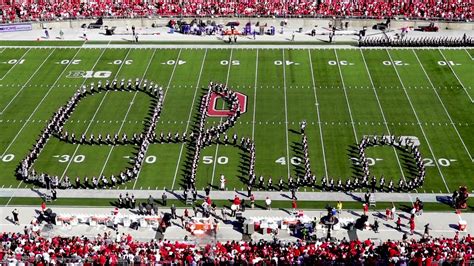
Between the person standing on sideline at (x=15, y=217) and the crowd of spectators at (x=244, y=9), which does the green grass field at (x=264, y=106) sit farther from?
the crowd of spectators at (x=244, y=9)

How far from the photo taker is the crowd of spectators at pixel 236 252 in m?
26.5

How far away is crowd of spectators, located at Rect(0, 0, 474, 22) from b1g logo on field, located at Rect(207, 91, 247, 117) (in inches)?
656

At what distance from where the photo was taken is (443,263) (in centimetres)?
2605

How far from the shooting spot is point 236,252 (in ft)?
90.1

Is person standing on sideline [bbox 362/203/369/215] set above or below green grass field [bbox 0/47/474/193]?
below

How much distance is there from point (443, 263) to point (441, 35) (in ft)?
116

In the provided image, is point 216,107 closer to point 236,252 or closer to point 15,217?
point 15,217

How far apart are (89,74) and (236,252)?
25876 millimetres

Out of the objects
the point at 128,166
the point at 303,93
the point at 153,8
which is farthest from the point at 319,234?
the point at 153,8

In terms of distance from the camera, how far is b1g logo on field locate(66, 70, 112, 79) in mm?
49250

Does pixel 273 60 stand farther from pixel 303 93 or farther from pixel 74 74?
pixel 74 74

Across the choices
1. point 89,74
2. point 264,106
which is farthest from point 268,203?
point 89,74

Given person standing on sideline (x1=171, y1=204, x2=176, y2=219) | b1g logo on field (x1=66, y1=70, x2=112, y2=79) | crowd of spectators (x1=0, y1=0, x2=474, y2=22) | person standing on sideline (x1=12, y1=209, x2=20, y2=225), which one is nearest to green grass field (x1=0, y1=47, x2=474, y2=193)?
b1g logo on field (x1=66, y1=70, x2=112, y2=79)

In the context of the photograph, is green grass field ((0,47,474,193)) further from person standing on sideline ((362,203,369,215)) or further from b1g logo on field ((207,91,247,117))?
person standing on sideline ((362,203,369,215))
